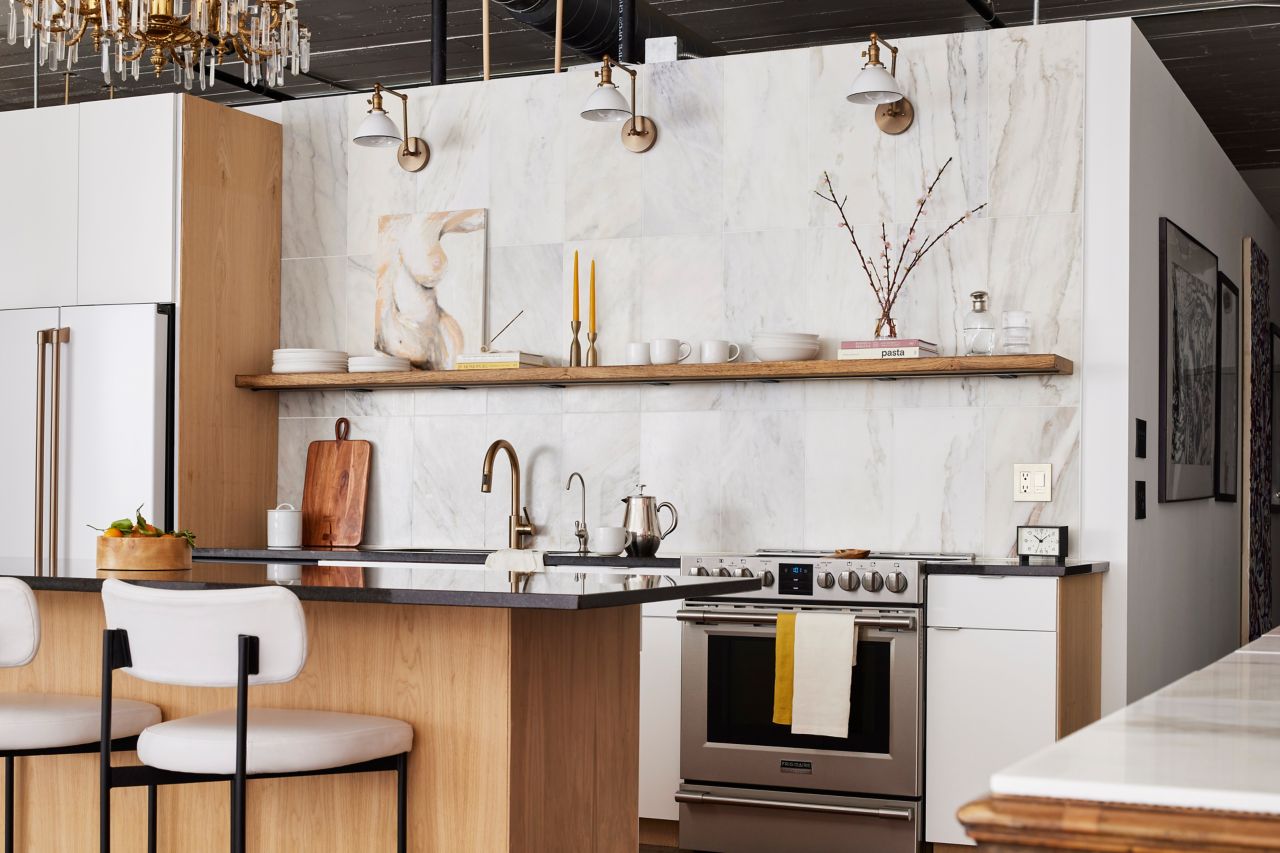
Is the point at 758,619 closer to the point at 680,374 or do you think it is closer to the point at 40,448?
the point at 680,374

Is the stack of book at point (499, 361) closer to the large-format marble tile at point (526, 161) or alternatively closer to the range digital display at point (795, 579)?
the large-format marble tile at point (526, 161)

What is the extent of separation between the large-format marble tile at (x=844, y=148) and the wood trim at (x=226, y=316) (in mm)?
2182

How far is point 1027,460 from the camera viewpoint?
4.66 m

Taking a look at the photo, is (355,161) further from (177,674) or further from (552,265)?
(177,674)

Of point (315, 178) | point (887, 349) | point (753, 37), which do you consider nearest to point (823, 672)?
point (887, 349)

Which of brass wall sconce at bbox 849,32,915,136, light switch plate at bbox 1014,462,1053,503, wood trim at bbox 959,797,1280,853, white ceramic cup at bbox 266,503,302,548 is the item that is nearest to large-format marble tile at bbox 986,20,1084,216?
brass wall sconce at bbox 849,32,915,136

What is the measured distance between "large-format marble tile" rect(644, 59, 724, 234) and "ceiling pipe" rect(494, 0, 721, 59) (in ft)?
2.01

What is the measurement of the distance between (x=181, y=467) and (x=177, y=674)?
2.84 meters

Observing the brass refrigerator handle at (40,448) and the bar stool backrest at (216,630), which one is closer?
the bar stool backrest at (216,630)

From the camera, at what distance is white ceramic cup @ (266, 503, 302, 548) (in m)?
5.48

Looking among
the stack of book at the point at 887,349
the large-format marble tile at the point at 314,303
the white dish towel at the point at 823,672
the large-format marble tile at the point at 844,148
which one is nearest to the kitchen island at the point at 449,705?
the white dish towel at the point at 823,672

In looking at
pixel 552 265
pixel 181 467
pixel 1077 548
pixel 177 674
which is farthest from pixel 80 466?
pixel 1077 548

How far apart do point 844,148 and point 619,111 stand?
78 centimetres

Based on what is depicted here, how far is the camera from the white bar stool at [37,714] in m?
2.88
